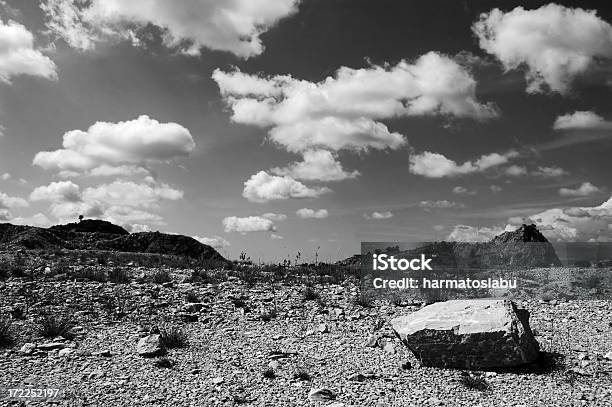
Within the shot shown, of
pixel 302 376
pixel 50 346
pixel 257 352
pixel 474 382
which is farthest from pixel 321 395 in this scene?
pixel 50 346

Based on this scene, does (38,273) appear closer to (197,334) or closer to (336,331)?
(197,334)

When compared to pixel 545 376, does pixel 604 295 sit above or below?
above

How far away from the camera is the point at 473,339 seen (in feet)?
32.5

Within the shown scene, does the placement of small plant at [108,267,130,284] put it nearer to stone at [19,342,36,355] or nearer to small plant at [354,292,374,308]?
stone at [19,342,36,355]

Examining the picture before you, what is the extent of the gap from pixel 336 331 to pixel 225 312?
375cm

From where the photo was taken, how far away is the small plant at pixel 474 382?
914cm

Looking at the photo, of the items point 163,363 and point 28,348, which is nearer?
point 163,363

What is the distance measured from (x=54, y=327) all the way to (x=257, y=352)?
5309 millimetres

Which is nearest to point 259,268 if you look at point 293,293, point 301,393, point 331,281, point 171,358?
point 331,281

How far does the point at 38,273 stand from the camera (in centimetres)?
1872

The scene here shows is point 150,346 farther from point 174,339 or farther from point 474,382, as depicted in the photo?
point 474,382

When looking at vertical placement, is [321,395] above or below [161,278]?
below

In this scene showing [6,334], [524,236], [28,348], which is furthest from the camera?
[524,236]

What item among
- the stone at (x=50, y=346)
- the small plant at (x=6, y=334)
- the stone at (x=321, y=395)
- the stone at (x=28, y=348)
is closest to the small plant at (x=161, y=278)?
the small plant at (x=6, y=334)
